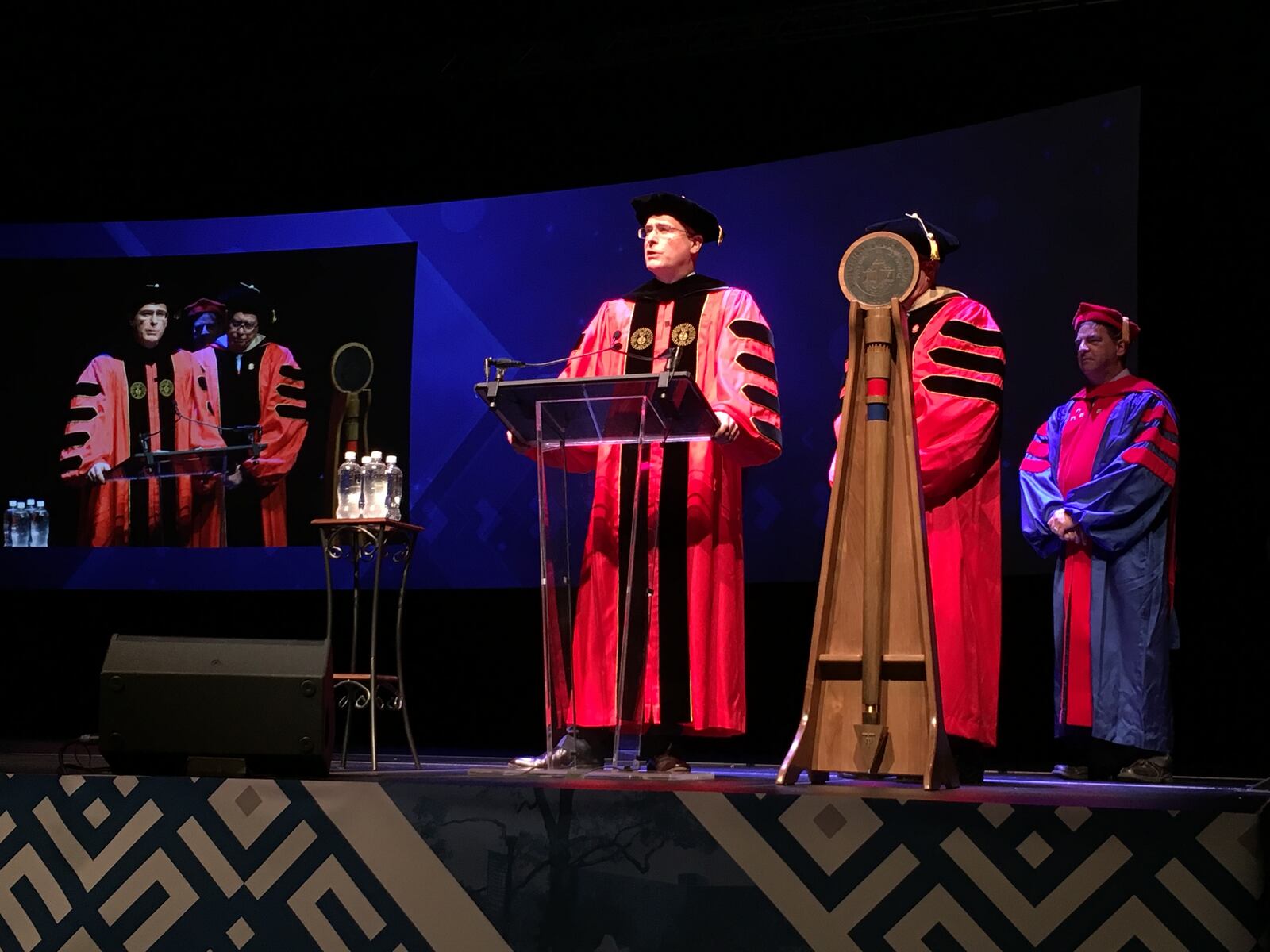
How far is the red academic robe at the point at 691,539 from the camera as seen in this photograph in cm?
389

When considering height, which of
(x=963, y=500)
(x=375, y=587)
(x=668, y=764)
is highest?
(x=963, y=500)

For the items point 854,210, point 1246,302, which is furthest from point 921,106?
point 1246,302

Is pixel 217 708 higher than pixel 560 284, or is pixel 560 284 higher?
pixel 560 284

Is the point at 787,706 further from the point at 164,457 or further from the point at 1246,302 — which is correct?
the point at 164,457

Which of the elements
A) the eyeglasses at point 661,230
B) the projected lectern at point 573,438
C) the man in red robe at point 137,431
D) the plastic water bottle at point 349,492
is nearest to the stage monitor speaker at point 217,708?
the projected lectern at point 573,438

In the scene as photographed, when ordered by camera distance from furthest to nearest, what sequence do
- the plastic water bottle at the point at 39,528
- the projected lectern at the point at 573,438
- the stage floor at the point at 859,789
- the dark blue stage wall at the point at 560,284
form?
the plastic water bottle at the point at 39,528
the dark blue stage wall at the point at 560,284
the projected lectern at the point at 573,438
the stage floor at the point at 859,789

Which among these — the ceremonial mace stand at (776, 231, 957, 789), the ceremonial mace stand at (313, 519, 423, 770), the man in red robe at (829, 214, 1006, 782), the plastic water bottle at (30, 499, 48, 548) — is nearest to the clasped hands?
the man in red robe at (829, 214, 1006, 782)

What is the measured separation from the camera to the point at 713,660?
3934 mm

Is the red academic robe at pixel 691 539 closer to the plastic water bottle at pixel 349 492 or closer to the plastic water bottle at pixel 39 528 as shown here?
the plastic water bottle at pixel 349 492

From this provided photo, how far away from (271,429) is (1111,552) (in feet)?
12.5

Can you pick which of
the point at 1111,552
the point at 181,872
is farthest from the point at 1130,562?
the point at 181,872

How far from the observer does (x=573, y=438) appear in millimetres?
3609

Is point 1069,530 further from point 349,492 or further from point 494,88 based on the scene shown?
point 494,88

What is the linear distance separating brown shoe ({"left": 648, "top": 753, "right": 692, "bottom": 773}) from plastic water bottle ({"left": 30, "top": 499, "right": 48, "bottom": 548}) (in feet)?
12.4
